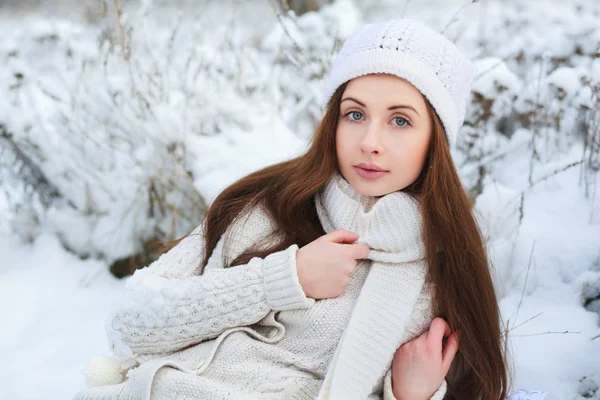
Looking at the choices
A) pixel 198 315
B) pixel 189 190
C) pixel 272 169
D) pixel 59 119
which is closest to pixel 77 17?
pixel 59 119

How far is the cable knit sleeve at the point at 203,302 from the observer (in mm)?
1751

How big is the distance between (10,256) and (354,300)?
2.38 meters

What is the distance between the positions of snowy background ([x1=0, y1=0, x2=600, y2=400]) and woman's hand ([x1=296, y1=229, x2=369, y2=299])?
88 cm

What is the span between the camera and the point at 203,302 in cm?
176

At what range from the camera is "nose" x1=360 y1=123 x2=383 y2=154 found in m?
1.77

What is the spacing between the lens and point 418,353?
1767 mm

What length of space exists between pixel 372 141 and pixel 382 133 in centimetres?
5

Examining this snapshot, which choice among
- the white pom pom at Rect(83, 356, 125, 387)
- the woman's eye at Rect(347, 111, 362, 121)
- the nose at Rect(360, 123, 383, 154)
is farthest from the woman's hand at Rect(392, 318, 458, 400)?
the white pom pom at Rect(83, 356, 125, 387)

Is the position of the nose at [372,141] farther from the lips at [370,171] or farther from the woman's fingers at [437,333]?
the woman's fingers at [437,333]

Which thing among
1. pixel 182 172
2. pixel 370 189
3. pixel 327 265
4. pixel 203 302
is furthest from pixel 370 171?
pixel 182 172

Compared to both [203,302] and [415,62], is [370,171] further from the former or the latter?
[203,302]

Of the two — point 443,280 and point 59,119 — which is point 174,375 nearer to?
point 443,280

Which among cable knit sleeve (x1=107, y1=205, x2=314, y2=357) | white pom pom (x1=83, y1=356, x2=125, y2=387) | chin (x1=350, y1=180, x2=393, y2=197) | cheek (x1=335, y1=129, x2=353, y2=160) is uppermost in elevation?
cheek (x1=335, y1=129, x2=353, y2=160)

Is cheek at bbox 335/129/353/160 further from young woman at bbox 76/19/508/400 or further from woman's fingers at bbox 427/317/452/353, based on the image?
woman's fingers at bbox 427/317/452/353
